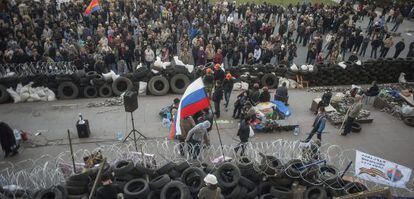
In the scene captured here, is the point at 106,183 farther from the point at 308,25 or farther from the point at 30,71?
the point at 308,25

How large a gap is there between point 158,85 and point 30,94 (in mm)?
5350

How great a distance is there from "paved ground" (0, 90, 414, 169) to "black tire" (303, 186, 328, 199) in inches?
161

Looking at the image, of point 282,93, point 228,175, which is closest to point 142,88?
point 282,93

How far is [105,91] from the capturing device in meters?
15.0

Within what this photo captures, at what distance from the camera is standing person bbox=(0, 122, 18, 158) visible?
10.5 meters

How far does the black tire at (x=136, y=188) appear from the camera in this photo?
7730mm

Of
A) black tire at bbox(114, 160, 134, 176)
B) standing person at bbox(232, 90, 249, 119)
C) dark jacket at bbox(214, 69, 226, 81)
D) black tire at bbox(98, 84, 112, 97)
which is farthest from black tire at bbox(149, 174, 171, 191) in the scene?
black tire at bbox(98, 84, 112, 97)

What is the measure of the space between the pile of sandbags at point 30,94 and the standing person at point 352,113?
38.9 ft

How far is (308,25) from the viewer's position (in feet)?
71.5

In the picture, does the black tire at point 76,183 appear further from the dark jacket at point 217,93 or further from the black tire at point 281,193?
the dark jacket at point 217,93

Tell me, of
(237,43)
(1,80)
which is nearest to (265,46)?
(237,43)

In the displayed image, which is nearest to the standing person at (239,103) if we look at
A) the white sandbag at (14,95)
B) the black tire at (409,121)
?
the black tire at (409,121)

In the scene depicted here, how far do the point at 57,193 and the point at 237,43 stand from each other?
1256 cm

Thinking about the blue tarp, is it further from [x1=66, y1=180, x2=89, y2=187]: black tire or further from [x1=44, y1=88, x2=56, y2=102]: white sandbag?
[x1=44, y1=88, x2=56, y2=102]: white sandbag
